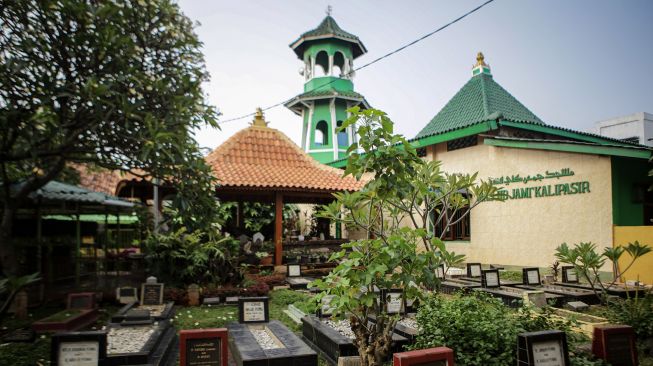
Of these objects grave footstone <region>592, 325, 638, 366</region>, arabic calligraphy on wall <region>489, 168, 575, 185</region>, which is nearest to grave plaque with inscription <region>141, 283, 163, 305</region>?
grave footstone <region>592, 325, 638, 366</region>

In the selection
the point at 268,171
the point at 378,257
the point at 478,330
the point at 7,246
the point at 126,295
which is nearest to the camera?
the point at 378,257

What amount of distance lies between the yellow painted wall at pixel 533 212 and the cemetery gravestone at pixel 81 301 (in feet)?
38.0

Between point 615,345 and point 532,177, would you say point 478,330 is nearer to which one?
point 615,345

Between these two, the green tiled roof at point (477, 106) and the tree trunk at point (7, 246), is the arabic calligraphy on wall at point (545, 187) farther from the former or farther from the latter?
the tree trunk at point (7, 246)

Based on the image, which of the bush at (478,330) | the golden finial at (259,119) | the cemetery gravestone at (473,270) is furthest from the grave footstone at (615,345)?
the golden finial at (259,119)

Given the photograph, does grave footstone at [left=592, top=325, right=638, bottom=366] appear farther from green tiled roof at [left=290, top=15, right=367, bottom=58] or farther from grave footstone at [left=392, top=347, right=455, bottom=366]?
green tiled roof at [left=290, top=15, right=367, bottom=58]

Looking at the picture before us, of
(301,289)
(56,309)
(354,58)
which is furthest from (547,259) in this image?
(354,58)

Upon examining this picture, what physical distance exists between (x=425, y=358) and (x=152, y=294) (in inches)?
265

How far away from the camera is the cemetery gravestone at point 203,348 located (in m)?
4.28

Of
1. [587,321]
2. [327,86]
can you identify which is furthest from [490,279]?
[327,86]

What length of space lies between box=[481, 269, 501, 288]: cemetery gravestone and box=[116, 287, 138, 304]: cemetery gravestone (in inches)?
301

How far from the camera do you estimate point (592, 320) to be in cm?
645

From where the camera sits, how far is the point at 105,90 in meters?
5.04

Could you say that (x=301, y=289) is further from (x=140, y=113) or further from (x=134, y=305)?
(x=140, y=113)
